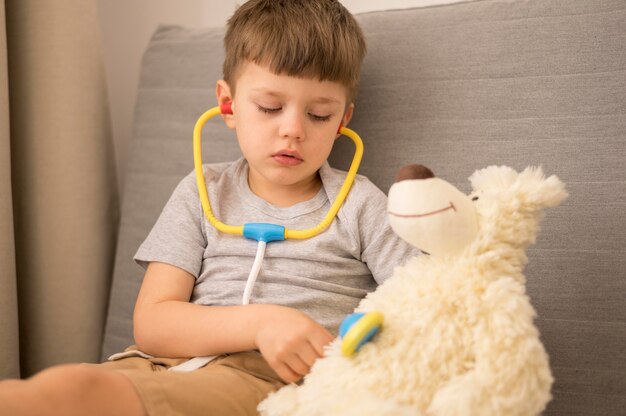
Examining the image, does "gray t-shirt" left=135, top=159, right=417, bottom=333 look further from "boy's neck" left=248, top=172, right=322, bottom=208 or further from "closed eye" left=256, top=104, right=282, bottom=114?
"closed eye" left=256, top=104, right=282, bottom=114

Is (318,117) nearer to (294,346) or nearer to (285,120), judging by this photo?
(285,120)

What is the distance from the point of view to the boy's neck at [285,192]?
1.17 metres

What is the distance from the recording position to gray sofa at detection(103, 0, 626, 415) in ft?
3.42

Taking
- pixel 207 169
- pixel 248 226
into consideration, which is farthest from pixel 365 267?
pixel 207 169

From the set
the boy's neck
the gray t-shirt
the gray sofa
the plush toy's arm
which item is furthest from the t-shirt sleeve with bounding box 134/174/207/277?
the plush toy's arm

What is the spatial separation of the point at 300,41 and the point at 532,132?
0.44 metres

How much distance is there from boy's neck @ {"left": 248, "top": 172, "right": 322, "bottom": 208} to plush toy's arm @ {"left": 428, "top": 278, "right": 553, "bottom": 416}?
505mm

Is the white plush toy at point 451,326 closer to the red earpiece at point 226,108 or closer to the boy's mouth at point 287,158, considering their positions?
the boy's mouth at point 287,158

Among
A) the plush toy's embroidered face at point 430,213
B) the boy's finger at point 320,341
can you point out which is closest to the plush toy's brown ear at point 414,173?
the plush toy's embroidered face at point 430,213

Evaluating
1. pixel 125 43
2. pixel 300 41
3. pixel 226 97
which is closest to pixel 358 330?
pixel 300 41

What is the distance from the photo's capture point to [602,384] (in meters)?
1.02

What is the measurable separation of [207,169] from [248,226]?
8.4 inches

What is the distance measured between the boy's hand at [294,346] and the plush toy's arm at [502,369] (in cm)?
21

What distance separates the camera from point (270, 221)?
1.13 meters
